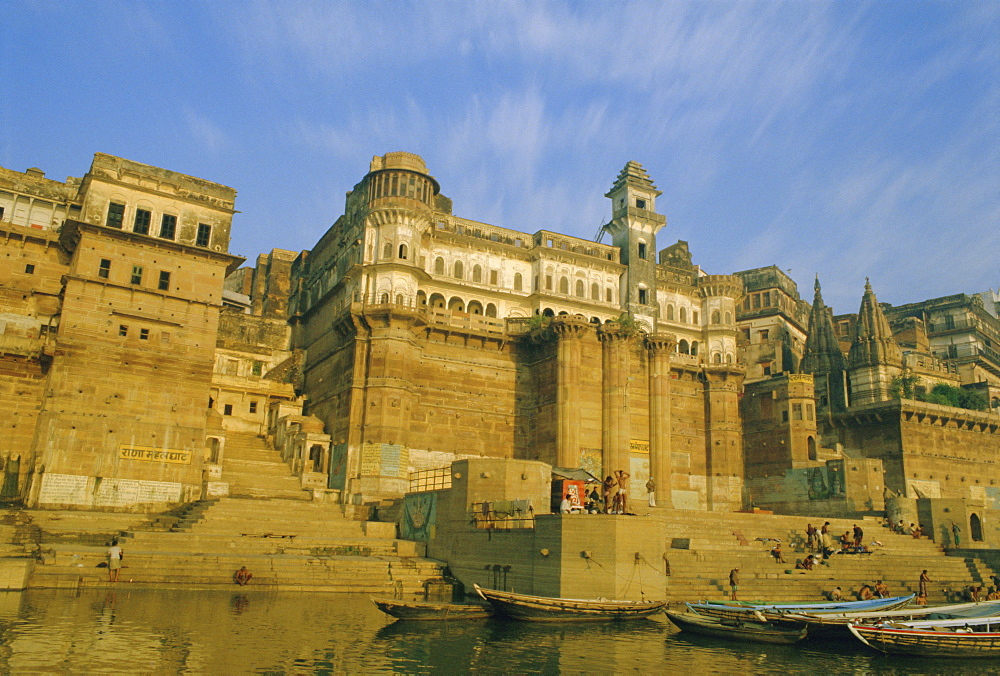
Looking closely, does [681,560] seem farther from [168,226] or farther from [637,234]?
[637,234]

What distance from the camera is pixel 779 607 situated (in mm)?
20281

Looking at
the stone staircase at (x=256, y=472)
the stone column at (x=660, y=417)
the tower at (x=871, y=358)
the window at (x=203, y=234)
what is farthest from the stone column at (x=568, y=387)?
the tower at (x=871, y=358)

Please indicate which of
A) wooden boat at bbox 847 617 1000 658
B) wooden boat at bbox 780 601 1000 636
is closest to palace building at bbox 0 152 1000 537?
wooden boat at bbox 780 601 1000 636

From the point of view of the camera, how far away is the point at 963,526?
3809cm

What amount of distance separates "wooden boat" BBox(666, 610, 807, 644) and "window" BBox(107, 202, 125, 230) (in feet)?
96.2

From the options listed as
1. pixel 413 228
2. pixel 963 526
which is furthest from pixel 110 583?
pixel 963 526

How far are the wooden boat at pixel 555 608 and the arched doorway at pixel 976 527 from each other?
2956cm

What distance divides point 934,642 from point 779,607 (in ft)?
11.5

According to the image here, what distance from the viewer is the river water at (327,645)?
14.2 meters

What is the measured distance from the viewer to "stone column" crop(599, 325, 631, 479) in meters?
42.3

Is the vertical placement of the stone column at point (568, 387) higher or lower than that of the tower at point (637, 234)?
lower

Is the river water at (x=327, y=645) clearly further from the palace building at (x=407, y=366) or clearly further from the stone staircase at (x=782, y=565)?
the palace building at (x=407, y=366)

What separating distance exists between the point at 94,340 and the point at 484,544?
19.7 metres

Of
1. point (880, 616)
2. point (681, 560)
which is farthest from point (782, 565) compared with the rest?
point (880, 616)
